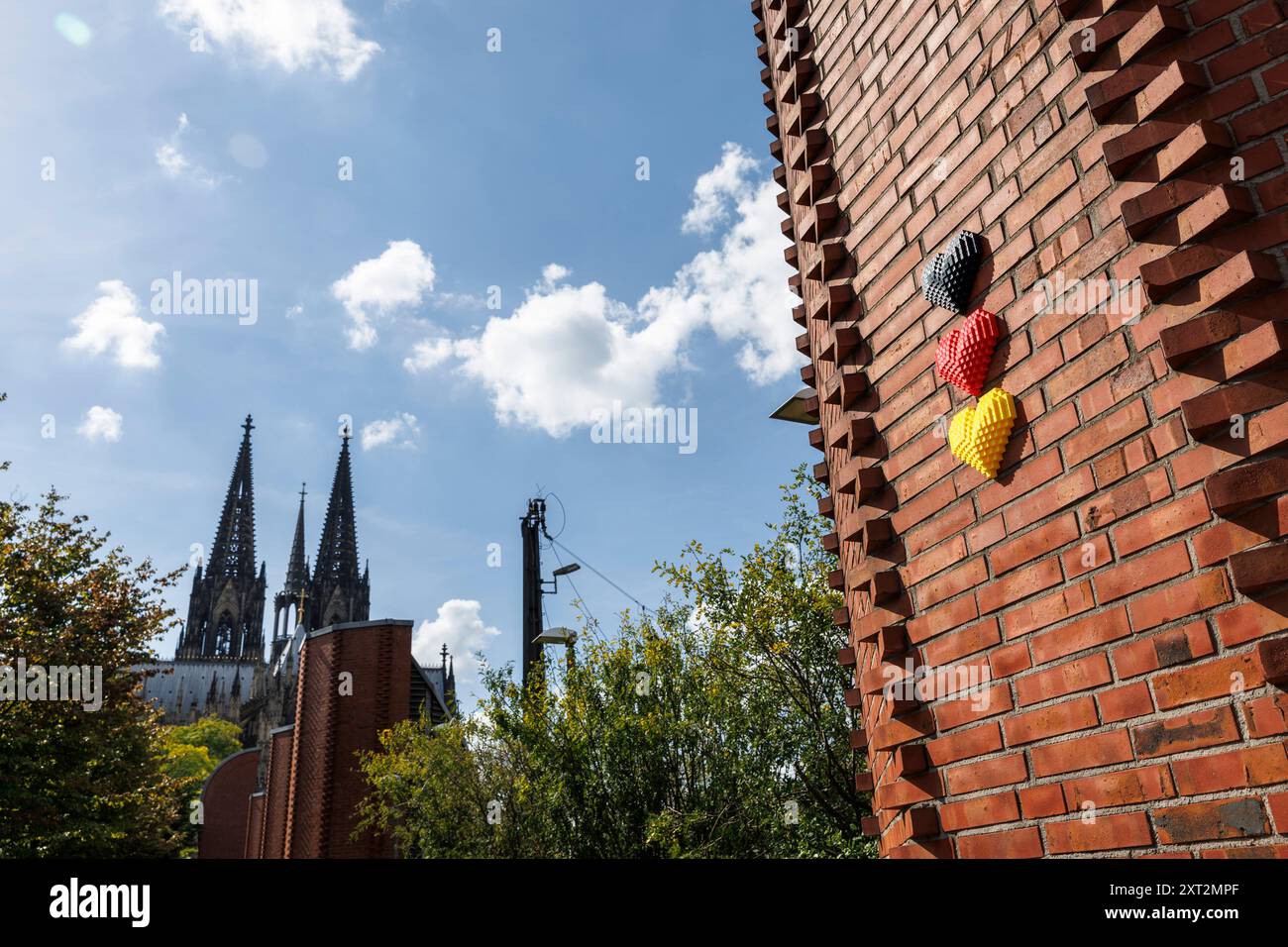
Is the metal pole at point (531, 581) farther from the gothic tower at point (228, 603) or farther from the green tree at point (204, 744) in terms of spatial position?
the gothic tower at point (228, 603)

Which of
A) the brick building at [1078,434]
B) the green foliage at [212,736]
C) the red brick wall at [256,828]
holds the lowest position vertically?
the red brick wall at [256,828]

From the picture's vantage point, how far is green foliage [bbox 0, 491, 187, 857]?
16.0 meters

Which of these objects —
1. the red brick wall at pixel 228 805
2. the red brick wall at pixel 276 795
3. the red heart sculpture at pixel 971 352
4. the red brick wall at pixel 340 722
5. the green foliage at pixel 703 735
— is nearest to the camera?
the red heart sculpture at pixel 971 352

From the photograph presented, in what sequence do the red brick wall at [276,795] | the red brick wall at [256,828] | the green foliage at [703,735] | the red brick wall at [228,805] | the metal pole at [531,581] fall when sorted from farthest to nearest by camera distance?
the red brick wall at [228,805] < the red brick wall at [256,828] < the red brick wall at [276,795] < the metal pole at [531,581] < the green foliage at [703,735]

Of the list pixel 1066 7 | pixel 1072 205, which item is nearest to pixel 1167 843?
pixel 1072 205

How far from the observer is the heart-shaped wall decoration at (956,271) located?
281 cm

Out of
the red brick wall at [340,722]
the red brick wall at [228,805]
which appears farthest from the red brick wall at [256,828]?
the red brick wall at [340,722]

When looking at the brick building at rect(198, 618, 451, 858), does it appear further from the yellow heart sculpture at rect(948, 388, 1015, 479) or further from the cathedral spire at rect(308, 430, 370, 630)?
the cathedral spire at rect(308, 430, 370, 630)

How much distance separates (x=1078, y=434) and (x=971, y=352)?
49cm

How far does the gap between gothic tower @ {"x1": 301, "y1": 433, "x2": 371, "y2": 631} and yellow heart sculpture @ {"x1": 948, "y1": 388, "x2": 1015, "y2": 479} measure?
291 ft

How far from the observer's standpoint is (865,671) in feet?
10.5

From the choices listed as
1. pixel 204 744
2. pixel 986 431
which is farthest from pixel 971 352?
pixel 204 744

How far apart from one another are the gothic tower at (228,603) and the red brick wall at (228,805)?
47535 mm

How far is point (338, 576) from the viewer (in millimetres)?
94562
